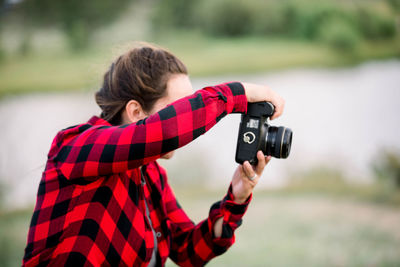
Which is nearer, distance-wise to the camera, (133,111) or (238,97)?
(238,97)

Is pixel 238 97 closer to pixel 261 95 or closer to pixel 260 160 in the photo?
pixel 261 95

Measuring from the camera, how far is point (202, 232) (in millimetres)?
1271

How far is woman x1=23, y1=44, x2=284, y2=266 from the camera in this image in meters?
0.86

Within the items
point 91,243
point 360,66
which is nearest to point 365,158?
point 360,66

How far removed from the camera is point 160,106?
3.47 ft

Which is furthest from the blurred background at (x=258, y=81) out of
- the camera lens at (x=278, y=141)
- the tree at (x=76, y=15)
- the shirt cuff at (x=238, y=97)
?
the shirt cuff at (x=238, y=97)

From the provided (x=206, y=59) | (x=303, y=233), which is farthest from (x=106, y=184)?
(x=206, y=59)

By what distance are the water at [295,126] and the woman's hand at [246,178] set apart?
4.97ft

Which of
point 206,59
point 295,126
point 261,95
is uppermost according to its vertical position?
point 261,95

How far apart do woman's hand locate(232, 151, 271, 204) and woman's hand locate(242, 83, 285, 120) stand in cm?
14

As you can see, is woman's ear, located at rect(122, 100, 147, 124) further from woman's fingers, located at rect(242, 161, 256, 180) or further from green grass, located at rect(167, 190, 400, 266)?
green grass, located at rect(167, 190, 400, 266)

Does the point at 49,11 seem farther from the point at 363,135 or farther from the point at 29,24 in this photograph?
the point at 363,135

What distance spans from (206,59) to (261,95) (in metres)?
1.80

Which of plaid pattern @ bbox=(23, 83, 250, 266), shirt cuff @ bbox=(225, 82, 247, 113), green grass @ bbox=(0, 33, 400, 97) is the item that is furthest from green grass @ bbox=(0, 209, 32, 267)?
shirt cuff @ bbox=(225, 82, 247, 113)
